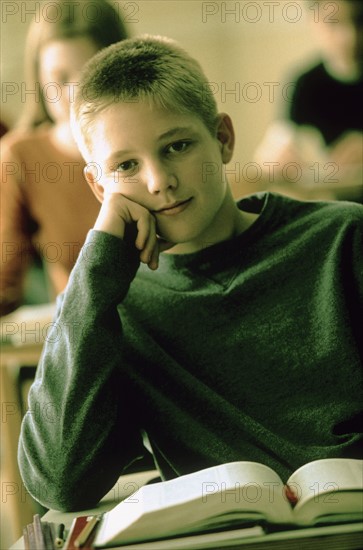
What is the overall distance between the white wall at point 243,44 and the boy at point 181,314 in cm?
197

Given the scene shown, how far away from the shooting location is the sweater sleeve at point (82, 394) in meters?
0.92

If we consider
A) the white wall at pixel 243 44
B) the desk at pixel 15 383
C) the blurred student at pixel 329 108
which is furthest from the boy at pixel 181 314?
the white wall at pixel 243 44

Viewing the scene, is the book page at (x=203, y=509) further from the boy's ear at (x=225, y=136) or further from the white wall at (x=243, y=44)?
the white wall at (x=243, y=44)

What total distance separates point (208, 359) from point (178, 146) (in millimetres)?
319

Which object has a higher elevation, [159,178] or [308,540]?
[159,178]

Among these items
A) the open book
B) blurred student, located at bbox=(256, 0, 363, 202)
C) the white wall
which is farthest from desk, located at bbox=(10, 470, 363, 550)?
the white wall

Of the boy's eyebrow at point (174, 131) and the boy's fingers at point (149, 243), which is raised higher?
the boy's eyebrow at point (174, 131)

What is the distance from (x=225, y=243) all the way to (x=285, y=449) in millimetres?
321

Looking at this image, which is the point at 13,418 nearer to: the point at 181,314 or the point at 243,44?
the point at 181,314

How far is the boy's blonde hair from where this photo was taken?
98cm

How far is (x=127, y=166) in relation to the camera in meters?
0.99

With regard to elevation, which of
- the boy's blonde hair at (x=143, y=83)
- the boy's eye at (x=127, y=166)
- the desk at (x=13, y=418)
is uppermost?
the boy's blonde hair at (x=143, y=83)

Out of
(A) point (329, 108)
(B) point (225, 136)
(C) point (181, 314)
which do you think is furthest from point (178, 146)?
(A) point (329, 108)

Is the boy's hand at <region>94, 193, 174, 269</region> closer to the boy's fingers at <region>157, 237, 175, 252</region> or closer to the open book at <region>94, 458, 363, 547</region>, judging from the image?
the boy's fingers at <region>157, 237, 175, 252</region>
